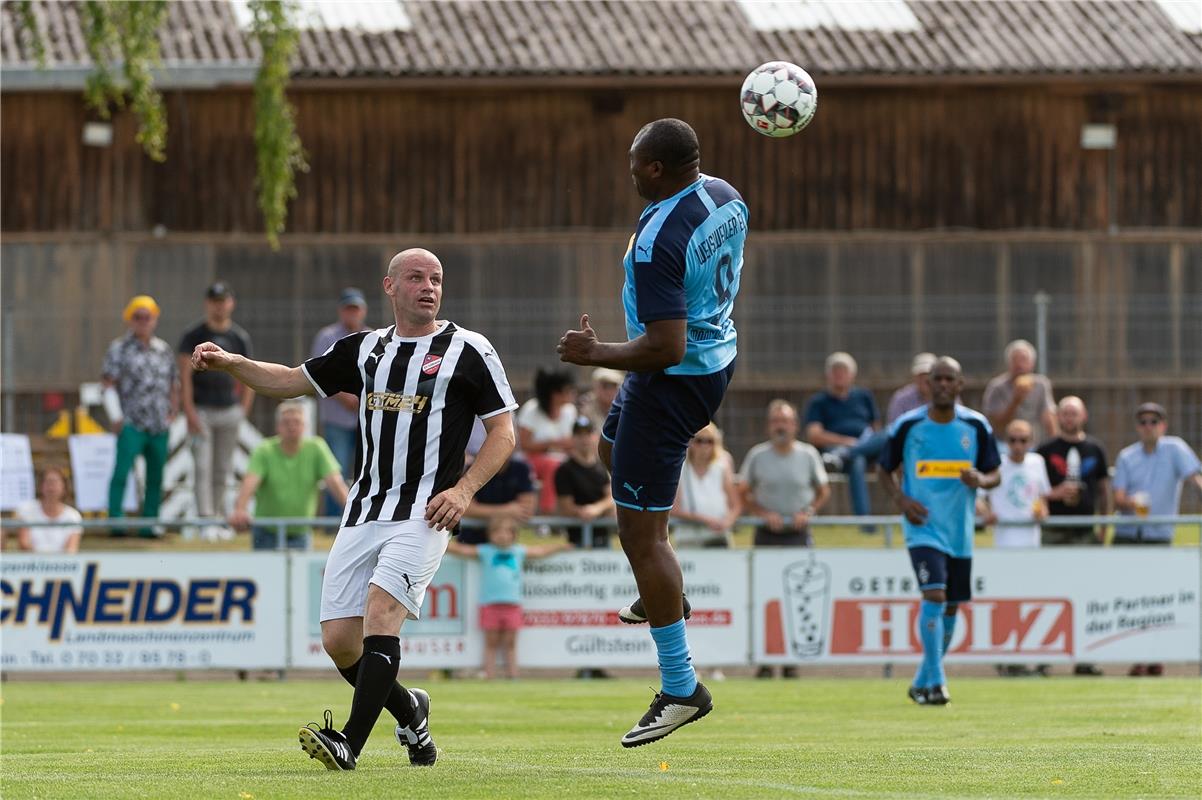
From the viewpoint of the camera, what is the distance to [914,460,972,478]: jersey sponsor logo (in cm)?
1395

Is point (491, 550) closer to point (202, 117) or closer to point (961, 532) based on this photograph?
point (961, 532)

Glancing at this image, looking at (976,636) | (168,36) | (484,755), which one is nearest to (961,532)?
(976,636)

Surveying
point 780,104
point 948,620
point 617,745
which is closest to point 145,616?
point 948,620

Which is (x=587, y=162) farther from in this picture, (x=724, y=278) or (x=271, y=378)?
(x=724, y=278)

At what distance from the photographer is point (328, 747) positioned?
7.91m

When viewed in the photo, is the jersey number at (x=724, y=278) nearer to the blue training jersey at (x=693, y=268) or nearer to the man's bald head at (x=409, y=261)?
the blue training jersey at (x=693, y=268)

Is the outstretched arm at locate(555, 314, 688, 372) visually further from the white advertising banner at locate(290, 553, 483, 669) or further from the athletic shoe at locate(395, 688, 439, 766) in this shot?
the white advertising banner at locate(290, 553, 483, 669)

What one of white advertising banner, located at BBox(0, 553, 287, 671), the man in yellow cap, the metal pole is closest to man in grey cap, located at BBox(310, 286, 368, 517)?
the man in yellow cap

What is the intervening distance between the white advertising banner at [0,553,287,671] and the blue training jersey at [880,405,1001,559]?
5.75 meters

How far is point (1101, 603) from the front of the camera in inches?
691

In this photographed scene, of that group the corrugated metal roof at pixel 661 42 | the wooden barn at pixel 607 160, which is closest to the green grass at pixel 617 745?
the wooden barn at pixel 607 160

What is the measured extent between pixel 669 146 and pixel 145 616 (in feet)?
33.7

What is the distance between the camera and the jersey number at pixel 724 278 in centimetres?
816

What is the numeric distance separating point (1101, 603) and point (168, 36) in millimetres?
16979
